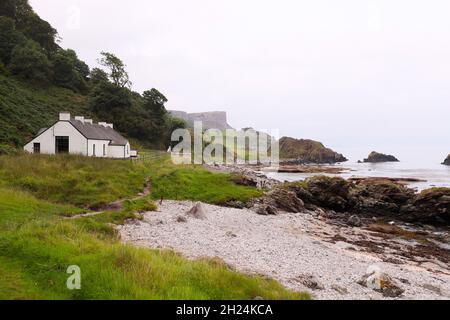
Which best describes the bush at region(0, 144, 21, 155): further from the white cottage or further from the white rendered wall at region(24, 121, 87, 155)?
the white rendered wall at region(24, 121, 87, 155)

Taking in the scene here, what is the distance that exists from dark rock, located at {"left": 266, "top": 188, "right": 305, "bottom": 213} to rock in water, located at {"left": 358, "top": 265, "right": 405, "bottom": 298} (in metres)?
22.6

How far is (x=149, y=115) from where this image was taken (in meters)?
91.8

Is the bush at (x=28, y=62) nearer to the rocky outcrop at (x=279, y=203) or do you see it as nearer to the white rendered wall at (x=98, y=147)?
the white rendered wall at (x=98, y=147)

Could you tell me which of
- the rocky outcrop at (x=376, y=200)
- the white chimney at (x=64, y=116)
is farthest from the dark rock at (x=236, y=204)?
the white chimney at (x=64, y=116)

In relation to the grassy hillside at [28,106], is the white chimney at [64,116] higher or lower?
lower

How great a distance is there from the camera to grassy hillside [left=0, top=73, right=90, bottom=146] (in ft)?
170

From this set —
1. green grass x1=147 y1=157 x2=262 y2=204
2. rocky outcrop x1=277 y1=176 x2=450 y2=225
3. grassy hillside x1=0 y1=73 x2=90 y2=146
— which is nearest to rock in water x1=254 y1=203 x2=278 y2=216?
green grass x1=147 y1=157 x2=262 y2=204

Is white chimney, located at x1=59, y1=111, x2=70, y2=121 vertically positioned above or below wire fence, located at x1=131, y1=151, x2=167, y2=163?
above

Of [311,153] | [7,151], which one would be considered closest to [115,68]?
[7,151]

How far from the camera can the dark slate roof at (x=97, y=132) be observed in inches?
1833

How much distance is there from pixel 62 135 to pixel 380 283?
44.0m

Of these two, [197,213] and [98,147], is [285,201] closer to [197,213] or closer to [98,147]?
[197,213]

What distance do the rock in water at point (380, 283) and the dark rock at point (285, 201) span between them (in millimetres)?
22584
